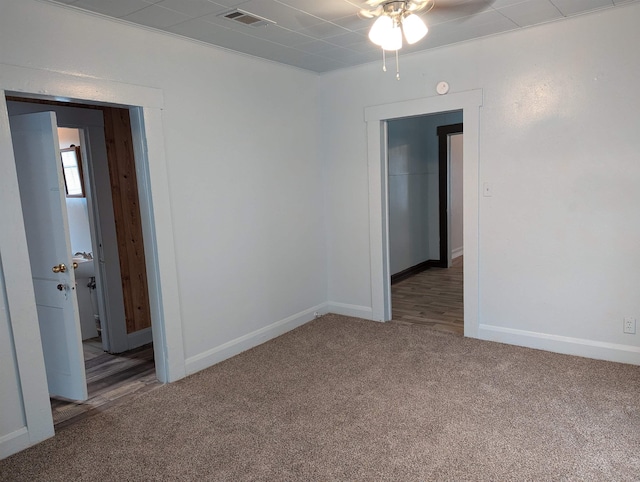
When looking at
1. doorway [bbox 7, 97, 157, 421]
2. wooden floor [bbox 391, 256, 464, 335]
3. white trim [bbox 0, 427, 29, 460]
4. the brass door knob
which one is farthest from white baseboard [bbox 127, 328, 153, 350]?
wooden floor [bbox 391, 256, 464, 335]

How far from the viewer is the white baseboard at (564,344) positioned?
11.2ft

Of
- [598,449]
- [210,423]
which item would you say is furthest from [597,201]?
[210,423]

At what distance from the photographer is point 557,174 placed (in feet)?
11.6

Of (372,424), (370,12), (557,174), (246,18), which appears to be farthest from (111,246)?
(557,174)

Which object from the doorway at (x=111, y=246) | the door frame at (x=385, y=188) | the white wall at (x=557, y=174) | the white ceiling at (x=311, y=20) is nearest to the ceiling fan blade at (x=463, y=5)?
the white ceiling at (x=311, y=20)

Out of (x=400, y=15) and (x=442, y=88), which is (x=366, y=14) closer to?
(x=400, y=15)

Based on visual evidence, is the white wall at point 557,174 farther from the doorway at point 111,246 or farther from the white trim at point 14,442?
the white trim at point 14,442

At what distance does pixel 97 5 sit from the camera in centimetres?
271

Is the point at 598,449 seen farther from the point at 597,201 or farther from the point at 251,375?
the point at 251,375

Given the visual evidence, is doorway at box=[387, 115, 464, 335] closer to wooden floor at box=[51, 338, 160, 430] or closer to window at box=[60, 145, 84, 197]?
wooden floor at box=[51, 338, 160, 430]

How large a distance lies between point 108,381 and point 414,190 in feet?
16.7

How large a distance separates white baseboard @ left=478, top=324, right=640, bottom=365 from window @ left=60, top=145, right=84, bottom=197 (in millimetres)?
4490

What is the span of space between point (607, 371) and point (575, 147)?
1676mm

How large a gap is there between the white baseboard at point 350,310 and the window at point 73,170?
3.07m
